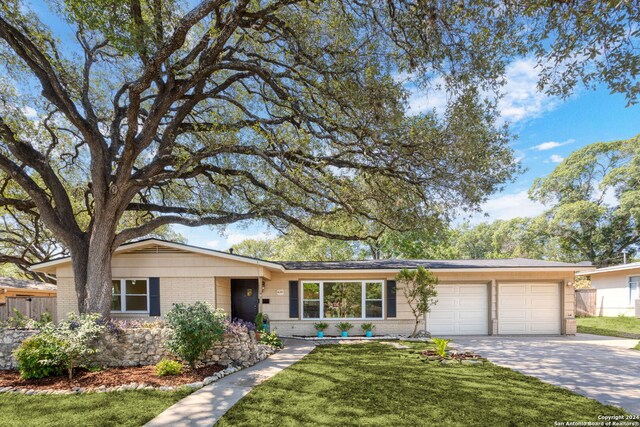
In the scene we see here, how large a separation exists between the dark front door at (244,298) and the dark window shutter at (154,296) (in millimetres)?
2769

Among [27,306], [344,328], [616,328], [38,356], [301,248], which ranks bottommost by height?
[616,328]

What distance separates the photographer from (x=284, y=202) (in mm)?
10938

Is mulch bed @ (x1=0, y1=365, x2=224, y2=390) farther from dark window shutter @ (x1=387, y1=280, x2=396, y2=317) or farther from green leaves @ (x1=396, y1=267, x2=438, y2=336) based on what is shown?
dark window shutter @ (x1=387, y1=280, x2=396, y2=317)

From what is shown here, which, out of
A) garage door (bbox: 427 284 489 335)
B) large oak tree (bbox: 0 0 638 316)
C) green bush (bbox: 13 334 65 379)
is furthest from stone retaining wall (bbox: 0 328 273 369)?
garage door (bbox: 427 284 489 335)

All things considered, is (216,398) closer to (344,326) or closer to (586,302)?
(344,326)

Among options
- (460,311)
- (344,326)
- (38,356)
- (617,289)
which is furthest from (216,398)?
(617,289)

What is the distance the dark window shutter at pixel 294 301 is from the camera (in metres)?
13.1

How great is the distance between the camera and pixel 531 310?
13.2m

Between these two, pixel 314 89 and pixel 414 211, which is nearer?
pixel 314 89

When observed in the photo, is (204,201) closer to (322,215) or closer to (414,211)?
(322,215)

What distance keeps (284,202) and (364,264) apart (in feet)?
14.2

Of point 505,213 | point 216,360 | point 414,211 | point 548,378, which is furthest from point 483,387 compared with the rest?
point 505,213

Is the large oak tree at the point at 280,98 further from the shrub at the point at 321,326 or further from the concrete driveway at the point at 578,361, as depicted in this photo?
the concrete driveway at the point at 578,361

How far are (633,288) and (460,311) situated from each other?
11.7m
